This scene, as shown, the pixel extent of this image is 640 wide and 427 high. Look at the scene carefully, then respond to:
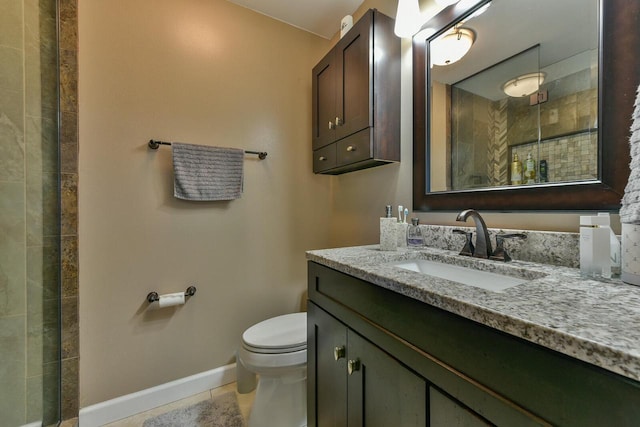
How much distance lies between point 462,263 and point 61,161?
6.02 feet

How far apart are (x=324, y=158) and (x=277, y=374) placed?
125cm

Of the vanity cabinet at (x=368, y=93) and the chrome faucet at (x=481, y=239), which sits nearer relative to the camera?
the chrome faucet at (x=481, y=239)

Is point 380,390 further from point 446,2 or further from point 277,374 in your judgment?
point 446,2

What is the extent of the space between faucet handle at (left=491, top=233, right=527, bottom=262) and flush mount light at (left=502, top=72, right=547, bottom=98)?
0.49 metres

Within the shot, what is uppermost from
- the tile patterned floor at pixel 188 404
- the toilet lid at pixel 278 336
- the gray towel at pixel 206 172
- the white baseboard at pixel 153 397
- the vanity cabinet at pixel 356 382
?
the gray towel at pixel 206 172

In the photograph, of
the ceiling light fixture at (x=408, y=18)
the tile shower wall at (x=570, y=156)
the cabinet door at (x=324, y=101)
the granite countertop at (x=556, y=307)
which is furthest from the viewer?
the cabinet door at (x=324, y=101)

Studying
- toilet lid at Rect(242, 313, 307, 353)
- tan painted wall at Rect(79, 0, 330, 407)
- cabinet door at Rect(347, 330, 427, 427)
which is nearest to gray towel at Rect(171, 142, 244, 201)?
tan painted wall at Rect(79, 0, 330, 407)

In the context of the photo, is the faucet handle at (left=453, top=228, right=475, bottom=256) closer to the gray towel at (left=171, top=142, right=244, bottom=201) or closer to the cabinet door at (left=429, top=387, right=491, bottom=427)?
the cabinet door at (left=429, top=387, right=491, bottom=427)

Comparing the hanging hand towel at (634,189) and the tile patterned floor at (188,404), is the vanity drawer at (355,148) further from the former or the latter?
the tile patterned floor at (188,404)

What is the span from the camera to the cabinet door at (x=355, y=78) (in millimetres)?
1274

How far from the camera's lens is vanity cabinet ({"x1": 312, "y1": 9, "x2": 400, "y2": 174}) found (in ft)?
4.18

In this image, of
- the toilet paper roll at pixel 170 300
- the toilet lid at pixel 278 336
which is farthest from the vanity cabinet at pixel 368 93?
the toilet paper roll at pixel 170 300

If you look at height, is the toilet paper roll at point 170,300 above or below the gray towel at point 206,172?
below

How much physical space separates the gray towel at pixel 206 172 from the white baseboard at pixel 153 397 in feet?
Answer: 3.53
